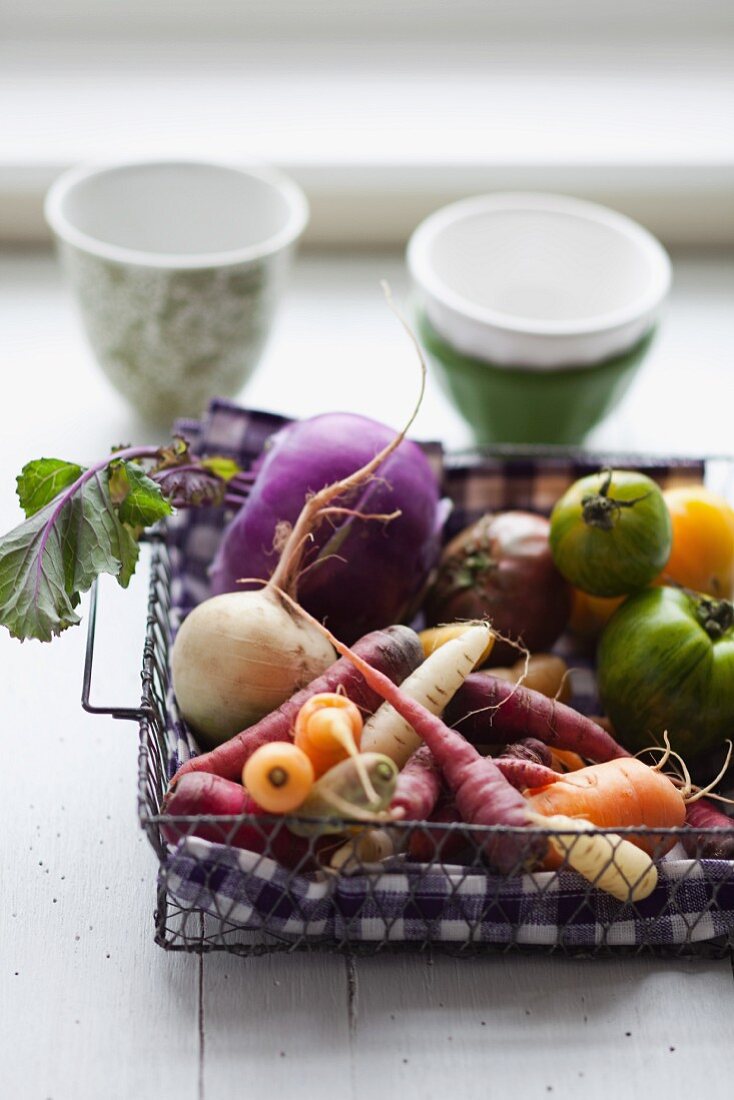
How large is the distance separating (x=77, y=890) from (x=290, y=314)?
77cm

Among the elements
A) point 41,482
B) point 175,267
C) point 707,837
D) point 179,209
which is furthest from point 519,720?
point 179,209

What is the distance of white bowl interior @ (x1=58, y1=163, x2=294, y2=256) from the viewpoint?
1087mm

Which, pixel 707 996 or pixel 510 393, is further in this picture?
pixel 510 393

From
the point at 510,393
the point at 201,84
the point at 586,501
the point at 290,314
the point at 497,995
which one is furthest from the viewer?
the point at 201,84

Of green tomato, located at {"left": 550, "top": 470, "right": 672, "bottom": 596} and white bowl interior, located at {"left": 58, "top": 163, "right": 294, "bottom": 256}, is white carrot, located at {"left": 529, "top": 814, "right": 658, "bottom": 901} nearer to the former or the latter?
green tomato, located at {"left": 550, "top": 470, "right": 672, "bottom": 596}

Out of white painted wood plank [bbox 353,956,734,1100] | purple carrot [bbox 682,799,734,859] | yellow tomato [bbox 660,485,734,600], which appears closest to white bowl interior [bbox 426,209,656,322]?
yellow tomato [bbox 660,485,734,600]

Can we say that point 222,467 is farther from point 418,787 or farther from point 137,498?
point 418,787

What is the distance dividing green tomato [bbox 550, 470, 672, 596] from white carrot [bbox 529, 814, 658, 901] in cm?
19

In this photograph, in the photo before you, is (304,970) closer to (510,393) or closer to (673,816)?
(673,816)

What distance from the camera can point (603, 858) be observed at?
2.07ft

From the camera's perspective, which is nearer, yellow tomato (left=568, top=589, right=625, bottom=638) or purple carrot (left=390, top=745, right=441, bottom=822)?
purple carrot (left=390, top=745, right=441, bottom=822)

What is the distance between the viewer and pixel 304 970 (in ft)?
2.18

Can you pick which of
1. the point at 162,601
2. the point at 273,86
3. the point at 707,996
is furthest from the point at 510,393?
the point at 273,86

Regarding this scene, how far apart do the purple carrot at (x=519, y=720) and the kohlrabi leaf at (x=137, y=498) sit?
0.22 metres
